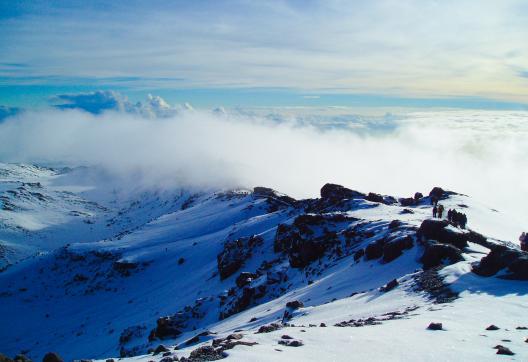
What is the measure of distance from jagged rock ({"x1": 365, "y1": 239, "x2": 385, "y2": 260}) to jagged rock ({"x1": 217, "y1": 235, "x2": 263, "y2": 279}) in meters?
29.6

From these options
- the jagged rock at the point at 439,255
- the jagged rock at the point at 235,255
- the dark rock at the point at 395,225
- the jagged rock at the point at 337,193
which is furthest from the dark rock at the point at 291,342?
the jagged rock at the point at 337,193

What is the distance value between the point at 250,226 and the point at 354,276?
52795mm

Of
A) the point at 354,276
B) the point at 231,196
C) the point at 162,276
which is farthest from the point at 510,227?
the point at 231,196

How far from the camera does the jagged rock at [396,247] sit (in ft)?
127

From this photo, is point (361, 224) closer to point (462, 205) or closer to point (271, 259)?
point (271, 259)

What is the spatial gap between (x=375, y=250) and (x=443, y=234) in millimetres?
7220

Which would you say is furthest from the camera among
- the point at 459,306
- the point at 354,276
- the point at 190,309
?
the point at 190,309

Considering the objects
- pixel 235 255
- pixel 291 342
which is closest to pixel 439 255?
pixel 291 342

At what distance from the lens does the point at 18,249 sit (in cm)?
18562

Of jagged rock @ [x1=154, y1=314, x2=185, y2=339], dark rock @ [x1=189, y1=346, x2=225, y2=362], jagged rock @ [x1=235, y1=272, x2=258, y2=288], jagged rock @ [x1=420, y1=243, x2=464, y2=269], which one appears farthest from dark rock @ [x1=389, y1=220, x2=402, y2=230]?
dark rock @ [x1=189, y1=346, x2=225, y2=362]

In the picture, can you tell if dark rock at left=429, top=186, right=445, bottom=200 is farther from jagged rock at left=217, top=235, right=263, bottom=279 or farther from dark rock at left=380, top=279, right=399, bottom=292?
dark rock at left=380, top=279, right=399, bottom=292

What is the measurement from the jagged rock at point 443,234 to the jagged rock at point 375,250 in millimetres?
4417

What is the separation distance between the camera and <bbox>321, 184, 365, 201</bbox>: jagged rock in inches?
3159

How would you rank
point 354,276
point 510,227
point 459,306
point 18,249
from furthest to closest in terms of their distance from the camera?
point 18,249, point 510,227, point 354,276, point 459,306
